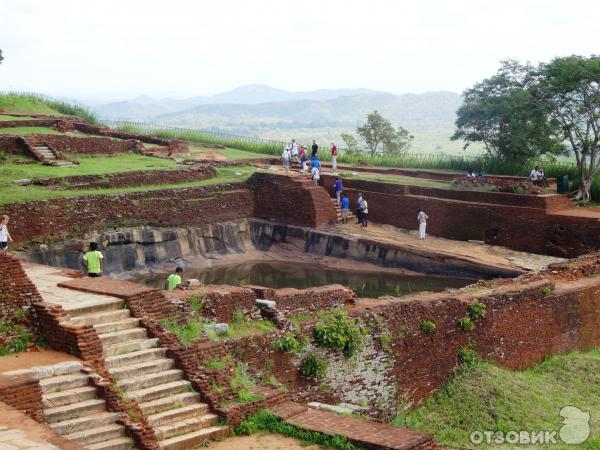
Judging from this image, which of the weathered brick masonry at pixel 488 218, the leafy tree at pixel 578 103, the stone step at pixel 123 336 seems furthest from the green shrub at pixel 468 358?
the leafy tree at pixel 578 103

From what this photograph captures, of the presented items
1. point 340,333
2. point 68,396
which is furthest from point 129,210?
point 68,396

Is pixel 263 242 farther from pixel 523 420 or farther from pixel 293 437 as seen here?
pixel 293 437

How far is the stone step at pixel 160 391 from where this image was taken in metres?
8.88

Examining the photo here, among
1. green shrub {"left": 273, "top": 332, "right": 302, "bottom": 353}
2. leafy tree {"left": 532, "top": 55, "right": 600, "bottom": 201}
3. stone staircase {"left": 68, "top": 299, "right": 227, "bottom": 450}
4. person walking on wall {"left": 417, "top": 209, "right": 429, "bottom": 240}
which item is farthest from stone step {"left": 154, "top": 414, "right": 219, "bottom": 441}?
leafy tree {"left": 532, "top": 55, "right": 600, "bottom": 201}

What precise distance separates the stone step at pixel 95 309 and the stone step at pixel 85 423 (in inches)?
61.5

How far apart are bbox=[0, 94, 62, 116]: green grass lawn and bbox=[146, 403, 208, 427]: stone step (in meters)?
29.4

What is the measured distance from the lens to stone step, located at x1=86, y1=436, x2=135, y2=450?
7.99 m

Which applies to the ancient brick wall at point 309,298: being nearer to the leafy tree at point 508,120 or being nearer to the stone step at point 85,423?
the stone step at point 85,423

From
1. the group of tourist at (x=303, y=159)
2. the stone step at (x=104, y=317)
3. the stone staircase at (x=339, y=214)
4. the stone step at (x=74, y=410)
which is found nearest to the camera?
the stone step at (x=74, y=410)

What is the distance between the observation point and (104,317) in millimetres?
9680

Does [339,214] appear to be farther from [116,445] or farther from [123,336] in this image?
[116,445]

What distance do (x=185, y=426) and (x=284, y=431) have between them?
1083 millimetres

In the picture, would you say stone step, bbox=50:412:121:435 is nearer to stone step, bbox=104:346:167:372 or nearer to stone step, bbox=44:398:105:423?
stone step, bbox=44:398:105:423

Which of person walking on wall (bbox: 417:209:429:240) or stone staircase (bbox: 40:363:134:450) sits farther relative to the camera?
person walking on wall (bbox: 417:209:429:240)
